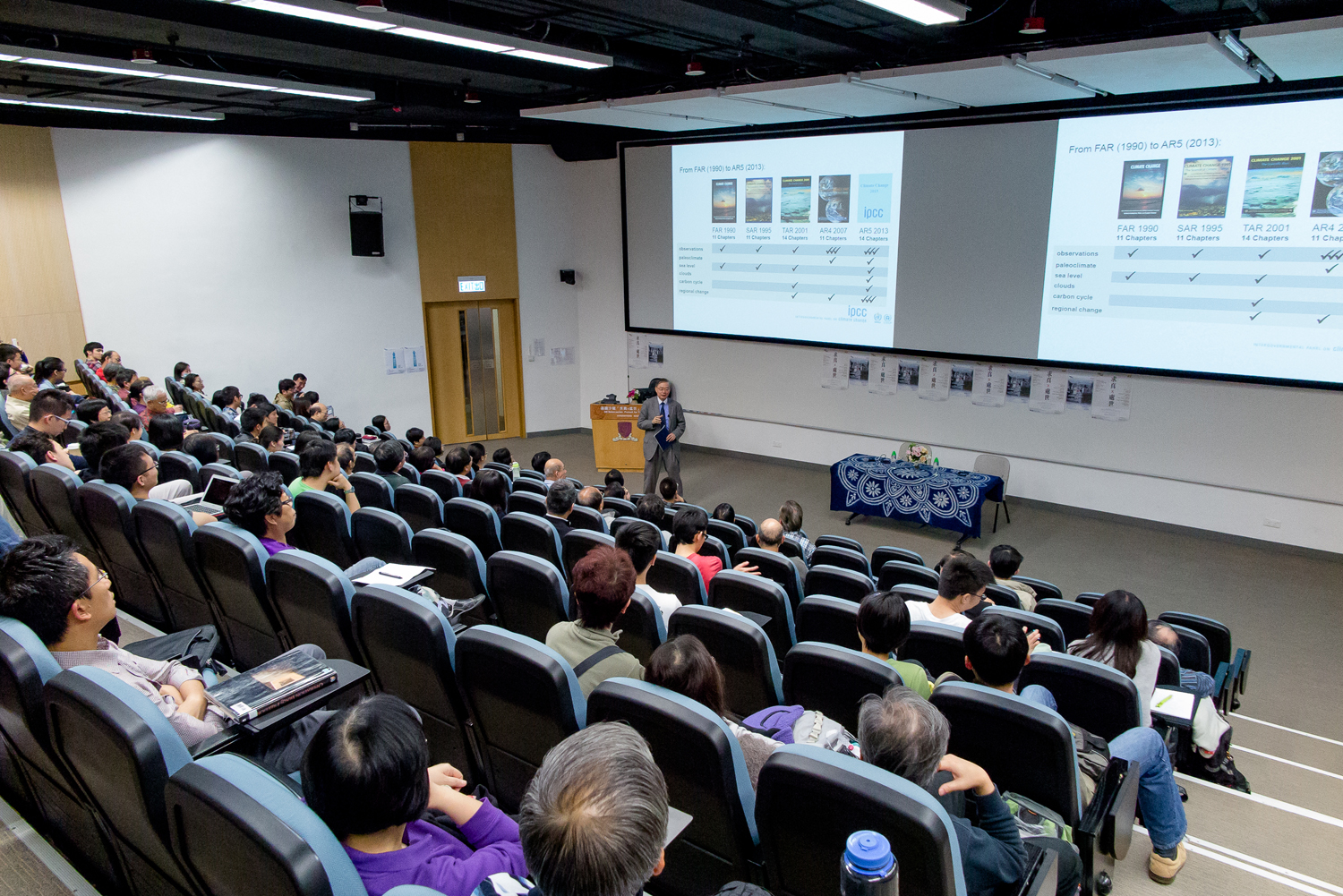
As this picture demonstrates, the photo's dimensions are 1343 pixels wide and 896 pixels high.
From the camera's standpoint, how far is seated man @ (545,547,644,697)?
113 inches

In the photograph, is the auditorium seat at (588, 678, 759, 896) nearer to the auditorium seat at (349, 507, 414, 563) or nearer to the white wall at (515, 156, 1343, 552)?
the auditorium seat at (349, 507, 414, 563)

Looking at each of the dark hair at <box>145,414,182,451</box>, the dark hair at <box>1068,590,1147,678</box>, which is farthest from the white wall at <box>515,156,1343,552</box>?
the dark hair at <box>145,414,182,451</box>

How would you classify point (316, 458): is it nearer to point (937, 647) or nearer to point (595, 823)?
point (937, 647)

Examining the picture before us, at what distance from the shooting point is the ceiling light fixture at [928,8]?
5074 mm

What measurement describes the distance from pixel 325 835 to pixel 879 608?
81.4 inches

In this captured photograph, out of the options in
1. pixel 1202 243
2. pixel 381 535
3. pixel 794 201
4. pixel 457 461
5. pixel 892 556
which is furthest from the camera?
pixel 794 201

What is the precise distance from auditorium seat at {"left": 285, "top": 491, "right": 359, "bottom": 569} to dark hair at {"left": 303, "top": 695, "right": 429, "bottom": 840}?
10.0ft

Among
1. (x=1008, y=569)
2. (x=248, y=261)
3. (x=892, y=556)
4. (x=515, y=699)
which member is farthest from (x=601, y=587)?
(x=248, y=261)

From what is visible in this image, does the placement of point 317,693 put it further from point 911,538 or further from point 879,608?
point 911,538

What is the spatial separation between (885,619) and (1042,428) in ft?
22.8

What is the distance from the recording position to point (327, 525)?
15.1ft

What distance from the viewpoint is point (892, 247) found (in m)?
9.70

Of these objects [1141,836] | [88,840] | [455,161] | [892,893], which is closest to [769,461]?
[455,161]

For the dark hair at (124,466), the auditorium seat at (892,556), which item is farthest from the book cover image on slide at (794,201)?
the dark hair at (124,466)
